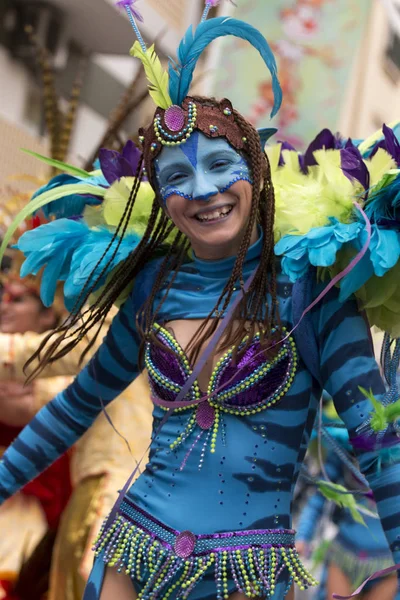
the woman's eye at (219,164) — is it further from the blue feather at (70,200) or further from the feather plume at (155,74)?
the blue feather at (70,200)

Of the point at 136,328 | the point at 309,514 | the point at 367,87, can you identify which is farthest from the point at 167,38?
the point at 136,328

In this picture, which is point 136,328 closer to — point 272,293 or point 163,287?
point 163,287

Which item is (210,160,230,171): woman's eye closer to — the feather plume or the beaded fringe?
the feather plume

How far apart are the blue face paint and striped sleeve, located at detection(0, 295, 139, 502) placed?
45 cm

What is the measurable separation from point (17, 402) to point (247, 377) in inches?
83.9

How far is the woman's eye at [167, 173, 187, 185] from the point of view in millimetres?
2178

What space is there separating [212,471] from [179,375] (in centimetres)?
22

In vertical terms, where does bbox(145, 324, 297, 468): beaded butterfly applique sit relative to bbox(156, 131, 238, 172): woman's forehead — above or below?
below

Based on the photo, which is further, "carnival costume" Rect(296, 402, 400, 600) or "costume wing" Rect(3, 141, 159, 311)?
"carnival costume" Rect(296, 402, 400, 600)

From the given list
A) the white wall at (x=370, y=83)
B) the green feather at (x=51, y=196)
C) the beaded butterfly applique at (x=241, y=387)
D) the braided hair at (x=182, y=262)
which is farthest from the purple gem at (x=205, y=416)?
the white wall at (x=370, y=83)

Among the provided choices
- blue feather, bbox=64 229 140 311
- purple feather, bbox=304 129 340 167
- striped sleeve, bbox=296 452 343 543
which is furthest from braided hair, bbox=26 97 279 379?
striped sleeve, bbox=296 452 343 543

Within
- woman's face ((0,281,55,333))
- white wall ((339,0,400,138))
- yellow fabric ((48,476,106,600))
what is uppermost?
white wall ((339,0,400,138))

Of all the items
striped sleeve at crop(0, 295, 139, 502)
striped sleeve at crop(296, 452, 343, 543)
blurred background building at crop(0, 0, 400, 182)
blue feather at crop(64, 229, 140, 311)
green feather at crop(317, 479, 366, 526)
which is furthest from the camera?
blurred background building at crop(0, 0, 400, 182)

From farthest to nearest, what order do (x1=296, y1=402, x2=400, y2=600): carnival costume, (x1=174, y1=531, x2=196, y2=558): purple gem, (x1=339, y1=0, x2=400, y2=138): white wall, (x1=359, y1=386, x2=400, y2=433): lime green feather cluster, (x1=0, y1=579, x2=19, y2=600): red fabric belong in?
(x1=339, y1=0, x2=400, y2=138): white wall → (x1=296, y1=402, x2=400, y2=600): carnival costume → (x1=0, y1=579, x2=19, y2=600): red fabric → (x1=174, y1=531, x2=196, y2=558): purple gem → (x1=359, y1=386, x2=400, y2=433): lime green feather cluster
